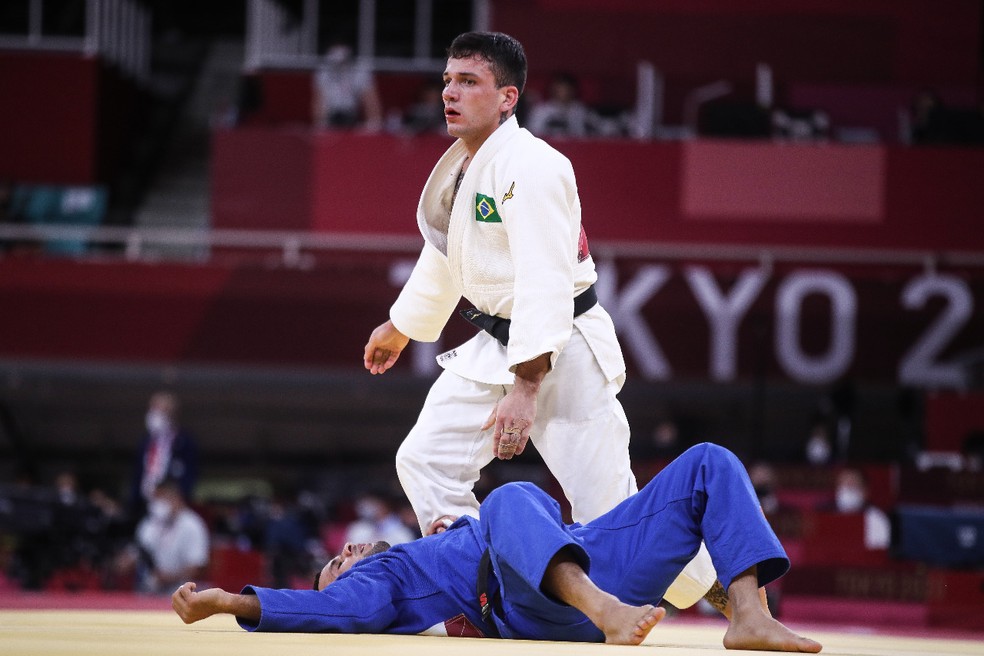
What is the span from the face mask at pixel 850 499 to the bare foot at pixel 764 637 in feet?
20.8

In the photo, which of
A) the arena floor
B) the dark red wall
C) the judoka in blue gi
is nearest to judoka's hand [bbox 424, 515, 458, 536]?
the judoka in blue gi

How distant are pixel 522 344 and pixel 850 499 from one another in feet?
20.6

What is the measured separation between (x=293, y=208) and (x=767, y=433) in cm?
442

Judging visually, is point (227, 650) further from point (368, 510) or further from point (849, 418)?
point (849, 418)

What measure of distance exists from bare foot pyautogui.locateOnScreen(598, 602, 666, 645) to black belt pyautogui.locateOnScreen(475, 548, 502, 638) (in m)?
0.35

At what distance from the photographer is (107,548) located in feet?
31.0

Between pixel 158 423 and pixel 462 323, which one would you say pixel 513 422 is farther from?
pixel 158 423

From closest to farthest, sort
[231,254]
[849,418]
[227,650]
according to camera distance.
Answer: [227,650], [849,418], [231,254]

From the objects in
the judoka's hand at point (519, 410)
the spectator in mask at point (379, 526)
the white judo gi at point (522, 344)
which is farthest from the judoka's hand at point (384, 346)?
the spectator in mask at point (379, 526)

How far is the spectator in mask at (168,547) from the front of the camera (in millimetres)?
9227

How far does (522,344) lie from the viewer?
129 inches

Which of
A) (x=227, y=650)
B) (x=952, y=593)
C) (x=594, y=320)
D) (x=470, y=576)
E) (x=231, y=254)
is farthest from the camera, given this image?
(x=231, y=254)

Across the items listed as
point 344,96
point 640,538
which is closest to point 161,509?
point 344,96

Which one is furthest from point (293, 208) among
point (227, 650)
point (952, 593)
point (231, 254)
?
point (227, 650)
